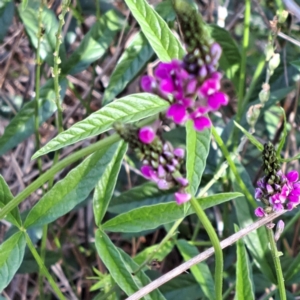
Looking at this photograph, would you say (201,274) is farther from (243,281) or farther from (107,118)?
(107,118)

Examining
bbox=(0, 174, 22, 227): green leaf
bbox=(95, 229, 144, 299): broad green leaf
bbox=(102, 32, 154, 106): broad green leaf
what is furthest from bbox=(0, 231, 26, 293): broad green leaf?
bbox=(102, 32, 154, 106): broad green leaf

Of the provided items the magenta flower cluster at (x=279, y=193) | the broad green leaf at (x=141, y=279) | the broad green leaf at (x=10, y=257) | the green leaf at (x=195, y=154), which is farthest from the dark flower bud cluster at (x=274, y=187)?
the broad green leaf at (x=10, y=257)

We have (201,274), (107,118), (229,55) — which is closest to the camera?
(107,118)

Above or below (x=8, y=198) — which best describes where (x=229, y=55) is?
below

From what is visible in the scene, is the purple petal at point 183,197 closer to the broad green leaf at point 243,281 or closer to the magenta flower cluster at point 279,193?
the magenta flower cluster at point 279,193

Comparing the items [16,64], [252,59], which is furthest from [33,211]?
[16,64]

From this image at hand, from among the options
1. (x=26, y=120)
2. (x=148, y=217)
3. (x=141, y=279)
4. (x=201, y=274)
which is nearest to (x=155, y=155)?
(x=148, y=217)
